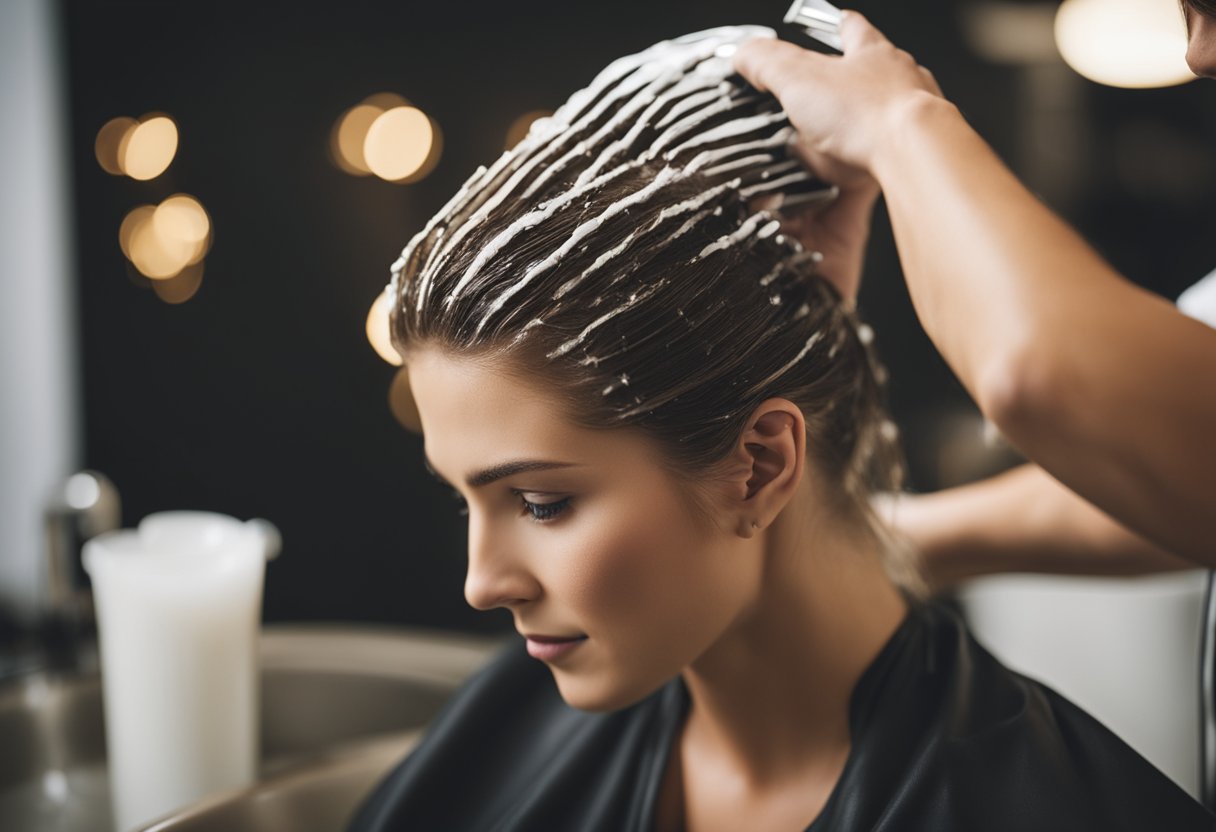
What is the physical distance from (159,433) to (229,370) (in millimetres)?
171

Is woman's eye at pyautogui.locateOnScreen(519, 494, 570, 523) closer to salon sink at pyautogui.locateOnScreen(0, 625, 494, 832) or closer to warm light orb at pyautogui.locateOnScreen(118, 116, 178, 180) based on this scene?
salon sink at pyautogui.locateOnScreen(0, 625, 494, 832)

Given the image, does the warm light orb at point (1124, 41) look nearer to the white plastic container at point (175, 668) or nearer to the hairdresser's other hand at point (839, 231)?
the hairdresser's other hand at point (839, 231)

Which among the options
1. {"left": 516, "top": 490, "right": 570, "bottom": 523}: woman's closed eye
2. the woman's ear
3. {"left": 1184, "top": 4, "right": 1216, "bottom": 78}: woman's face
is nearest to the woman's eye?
{"left": 516, "top": 490, "right": 570, "bottom": 523}: woman's closed eye

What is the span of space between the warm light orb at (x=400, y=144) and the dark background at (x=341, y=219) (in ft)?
0.08

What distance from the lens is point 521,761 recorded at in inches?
37.3

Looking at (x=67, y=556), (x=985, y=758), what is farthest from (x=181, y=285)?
(x=985, y=758)

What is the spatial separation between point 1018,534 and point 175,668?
30.2 inches

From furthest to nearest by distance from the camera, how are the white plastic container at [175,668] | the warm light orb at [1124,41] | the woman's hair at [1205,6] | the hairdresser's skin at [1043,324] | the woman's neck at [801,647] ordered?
the warm light orb at [1124,41]
the white plastic container at [175,668]
the woman's neck at [801,647]
the woman's hair at [1205,6]
the hairdresser's skin at [1043,324]

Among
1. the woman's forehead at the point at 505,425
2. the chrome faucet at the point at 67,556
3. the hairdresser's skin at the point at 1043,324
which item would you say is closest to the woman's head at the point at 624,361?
the woman's forehead at the point at 505,425

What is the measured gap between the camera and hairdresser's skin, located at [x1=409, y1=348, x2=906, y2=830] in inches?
27.8

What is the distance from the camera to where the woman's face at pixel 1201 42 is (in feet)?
2.21

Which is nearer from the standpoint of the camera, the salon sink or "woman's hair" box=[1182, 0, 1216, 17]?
"woman's hair" box=[1182, 0, 1216, 17]

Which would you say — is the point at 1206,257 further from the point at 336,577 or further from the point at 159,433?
the point at 159,433

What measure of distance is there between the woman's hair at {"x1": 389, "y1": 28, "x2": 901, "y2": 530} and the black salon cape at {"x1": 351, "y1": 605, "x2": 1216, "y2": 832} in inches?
8.3
